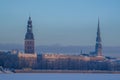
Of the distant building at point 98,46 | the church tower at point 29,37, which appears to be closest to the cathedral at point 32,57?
the church tower at point 29,37

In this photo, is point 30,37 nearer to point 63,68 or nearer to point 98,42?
point 63,68

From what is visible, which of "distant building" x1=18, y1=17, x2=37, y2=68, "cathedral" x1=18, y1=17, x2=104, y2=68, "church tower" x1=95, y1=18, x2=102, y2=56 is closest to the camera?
"distant building" x1=18, y1=17, x2=37, y2=68

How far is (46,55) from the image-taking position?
115 meters

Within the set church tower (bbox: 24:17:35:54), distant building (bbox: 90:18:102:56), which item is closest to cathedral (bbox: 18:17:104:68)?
church tower (bbox: 24:17:35:54)

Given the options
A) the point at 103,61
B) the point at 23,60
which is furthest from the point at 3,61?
the point at 103,61

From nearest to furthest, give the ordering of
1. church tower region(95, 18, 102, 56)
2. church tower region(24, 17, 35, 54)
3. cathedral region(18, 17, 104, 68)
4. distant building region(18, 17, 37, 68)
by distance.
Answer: distant building region(18, 17, 37, 68)
cathedral region(18, 17, 104, 68)
church tower region(24, 17, 35, 54)
church tower region(95, 18, 102, 56)

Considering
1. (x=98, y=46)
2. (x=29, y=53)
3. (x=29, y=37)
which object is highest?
(x=29, y=37)

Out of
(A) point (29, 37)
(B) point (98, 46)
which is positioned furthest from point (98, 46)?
(A) point (29, 37)

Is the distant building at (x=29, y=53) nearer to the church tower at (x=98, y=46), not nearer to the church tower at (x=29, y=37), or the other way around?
the church tower at (x=29, y=37)

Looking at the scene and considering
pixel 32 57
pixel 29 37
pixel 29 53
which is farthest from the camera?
pixel 29 53

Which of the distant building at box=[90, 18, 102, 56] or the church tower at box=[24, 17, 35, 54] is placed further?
the distant building at box=[90, 18, 102, 56]

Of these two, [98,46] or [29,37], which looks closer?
[29,37]

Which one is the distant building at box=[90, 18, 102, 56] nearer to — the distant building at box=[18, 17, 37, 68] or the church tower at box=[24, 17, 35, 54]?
the distant building at box=[18, 17, 37, 68]

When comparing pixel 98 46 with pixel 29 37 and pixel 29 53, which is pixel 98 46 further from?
pixel 29 37
